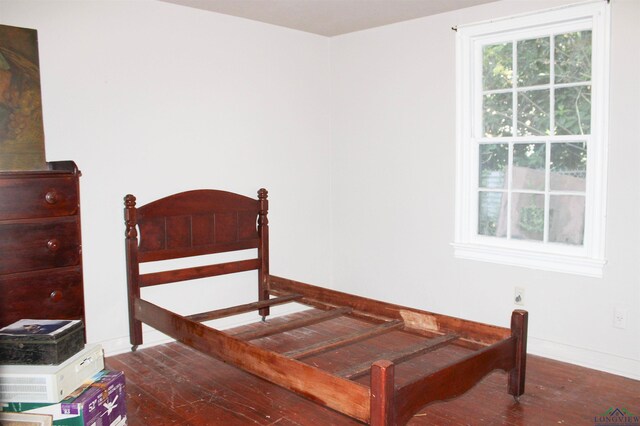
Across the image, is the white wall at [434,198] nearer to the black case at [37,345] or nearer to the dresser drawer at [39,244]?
the dresser drawer at [39,244]

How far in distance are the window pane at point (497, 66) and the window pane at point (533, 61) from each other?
0.08 m

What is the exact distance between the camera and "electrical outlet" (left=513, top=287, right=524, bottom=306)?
352 cm

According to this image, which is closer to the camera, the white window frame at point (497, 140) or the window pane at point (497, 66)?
the white window frame at point (497, 140)

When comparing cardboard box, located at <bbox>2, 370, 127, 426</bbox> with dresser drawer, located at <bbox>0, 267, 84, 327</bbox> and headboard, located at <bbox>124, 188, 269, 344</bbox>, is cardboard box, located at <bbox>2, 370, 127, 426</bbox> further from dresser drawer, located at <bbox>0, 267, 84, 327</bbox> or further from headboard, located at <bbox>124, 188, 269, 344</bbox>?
headboard, located at <bbox>124, 188, 269, 344</bbox>

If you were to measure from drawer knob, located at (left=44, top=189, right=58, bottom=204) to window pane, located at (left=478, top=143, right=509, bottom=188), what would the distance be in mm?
2727

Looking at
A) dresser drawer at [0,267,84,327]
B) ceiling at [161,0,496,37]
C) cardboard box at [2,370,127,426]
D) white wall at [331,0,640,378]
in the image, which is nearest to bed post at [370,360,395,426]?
cardboard box at [2,370,127,426]

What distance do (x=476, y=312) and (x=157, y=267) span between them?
229 cm

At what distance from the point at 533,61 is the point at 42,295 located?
323cm

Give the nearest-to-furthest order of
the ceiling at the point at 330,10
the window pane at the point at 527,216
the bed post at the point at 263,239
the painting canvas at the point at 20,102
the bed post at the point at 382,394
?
the bed post at the point at 382,394 → the painting canvas at the point at 20,102 → the window pane at the point at 527,216 → the ceiling at the point at 330,10 → the bed post at the point at 263,239

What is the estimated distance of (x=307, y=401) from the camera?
2799 mm

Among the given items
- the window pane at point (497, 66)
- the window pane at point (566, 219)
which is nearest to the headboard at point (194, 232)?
the window pane at point (497, 66)

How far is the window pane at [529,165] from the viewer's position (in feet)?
11.3

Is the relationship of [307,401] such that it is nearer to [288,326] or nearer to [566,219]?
[288,326]

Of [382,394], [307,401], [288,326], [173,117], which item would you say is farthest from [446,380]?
[173,117]
